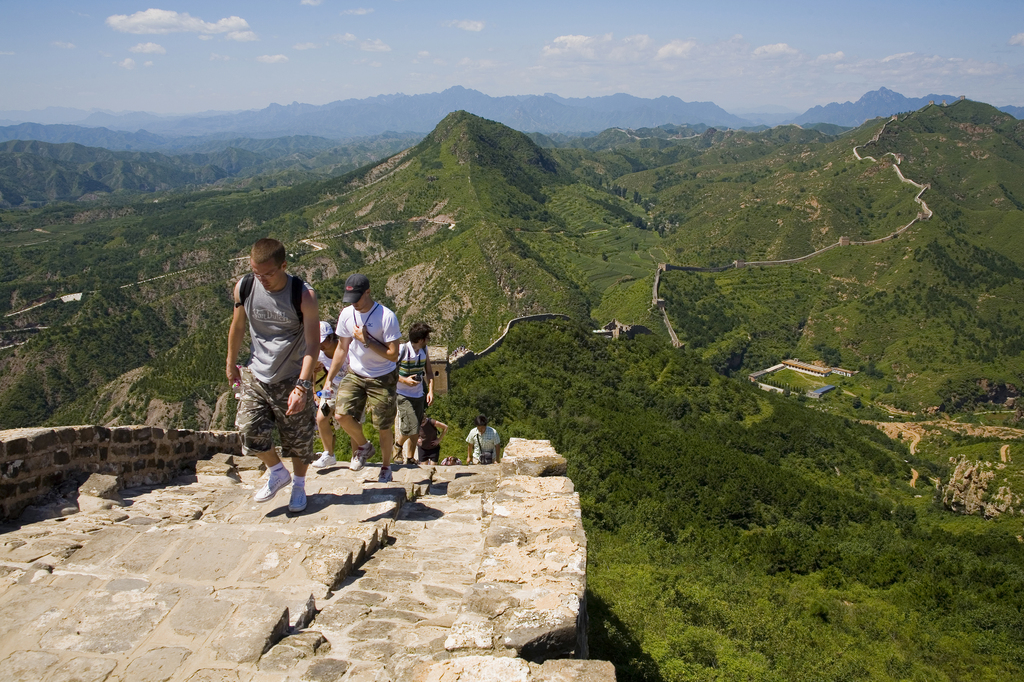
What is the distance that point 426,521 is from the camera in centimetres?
655

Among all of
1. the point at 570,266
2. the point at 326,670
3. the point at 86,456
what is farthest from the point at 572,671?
the point at 570,266

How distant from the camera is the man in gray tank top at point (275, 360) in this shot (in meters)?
5.85

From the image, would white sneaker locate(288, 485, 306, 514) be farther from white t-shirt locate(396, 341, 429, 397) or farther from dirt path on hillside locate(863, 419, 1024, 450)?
dirt path on hillside locate(863, 419, 1024, 450)

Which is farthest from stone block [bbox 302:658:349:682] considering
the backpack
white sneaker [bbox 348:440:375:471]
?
white sneaker [bbox 348:440:375:471]

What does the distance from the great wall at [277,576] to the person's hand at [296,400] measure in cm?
117

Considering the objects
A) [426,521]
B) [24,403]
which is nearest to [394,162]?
[24,403]

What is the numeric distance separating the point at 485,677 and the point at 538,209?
116m

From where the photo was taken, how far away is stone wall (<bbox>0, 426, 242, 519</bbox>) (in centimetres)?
605

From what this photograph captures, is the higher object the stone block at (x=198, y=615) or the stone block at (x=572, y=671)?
the stone block at (x=572, y=671)

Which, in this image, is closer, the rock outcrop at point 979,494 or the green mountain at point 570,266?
the rock outcrop at point 979,494

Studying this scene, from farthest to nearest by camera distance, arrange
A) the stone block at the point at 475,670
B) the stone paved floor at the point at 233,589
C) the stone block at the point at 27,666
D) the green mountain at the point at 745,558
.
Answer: the green mountain at the point at 745,558
the stone paved floor at the point at 233,589
the stone block at the point at 27,666
the stone block at the point at 475,670

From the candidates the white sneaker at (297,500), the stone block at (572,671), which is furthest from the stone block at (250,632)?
the white sneaker at (297,500)

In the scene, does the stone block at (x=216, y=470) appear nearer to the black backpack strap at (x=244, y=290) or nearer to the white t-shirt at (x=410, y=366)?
the white t-shirt at (x=410, y=366)

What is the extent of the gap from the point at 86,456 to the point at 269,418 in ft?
8.52
